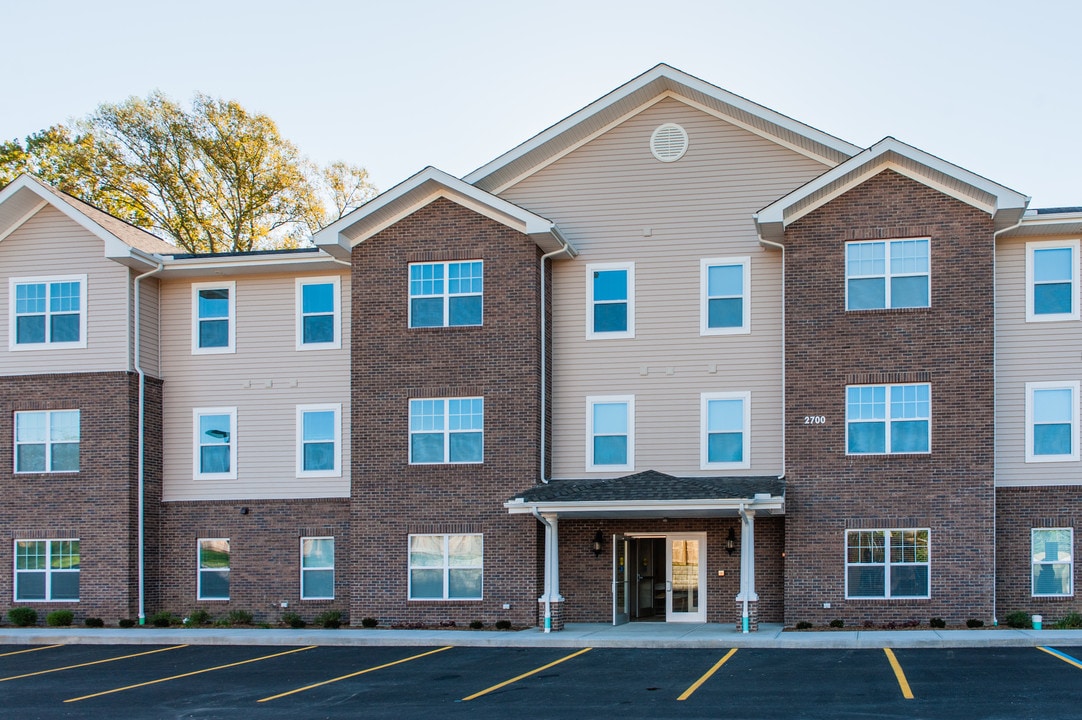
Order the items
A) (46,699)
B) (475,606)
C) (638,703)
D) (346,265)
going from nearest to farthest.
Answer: (638,703) < (46,699) < (475,606) < (346,265)

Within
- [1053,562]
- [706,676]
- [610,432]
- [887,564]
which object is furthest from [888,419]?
[706,676]

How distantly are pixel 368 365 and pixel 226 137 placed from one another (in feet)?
73.0

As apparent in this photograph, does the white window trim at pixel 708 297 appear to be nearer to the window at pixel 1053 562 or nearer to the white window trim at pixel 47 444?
the window at pixel 1053 562

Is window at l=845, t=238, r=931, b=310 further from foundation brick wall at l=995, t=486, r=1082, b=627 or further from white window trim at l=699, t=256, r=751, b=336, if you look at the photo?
foundation brick wall at l=995, t=486, r=1082, b=627

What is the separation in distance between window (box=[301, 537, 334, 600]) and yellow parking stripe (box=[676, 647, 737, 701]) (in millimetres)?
9605

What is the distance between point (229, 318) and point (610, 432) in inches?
350

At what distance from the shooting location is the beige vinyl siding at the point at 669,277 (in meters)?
24.5

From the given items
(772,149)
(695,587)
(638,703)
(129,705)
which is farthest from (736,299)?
(129,705)

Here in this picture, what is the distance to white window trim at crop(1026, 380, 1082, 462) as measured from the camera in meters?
23.3

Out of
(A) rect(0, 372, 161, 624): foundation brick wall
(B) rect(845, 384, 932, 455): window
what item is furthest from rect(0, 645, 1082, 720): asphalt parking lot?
(B) rect(845, 384, 932, 455): window

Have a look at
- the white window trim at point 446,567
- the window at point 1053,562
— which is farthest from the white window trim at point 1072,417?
the white window trim at point 446,567

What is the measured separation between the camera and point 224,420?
88.7 ft

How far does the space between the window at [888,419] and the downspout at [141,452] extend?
14671mm

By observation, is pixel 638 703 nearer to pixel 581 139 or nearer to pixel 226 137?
pixel 581 139
